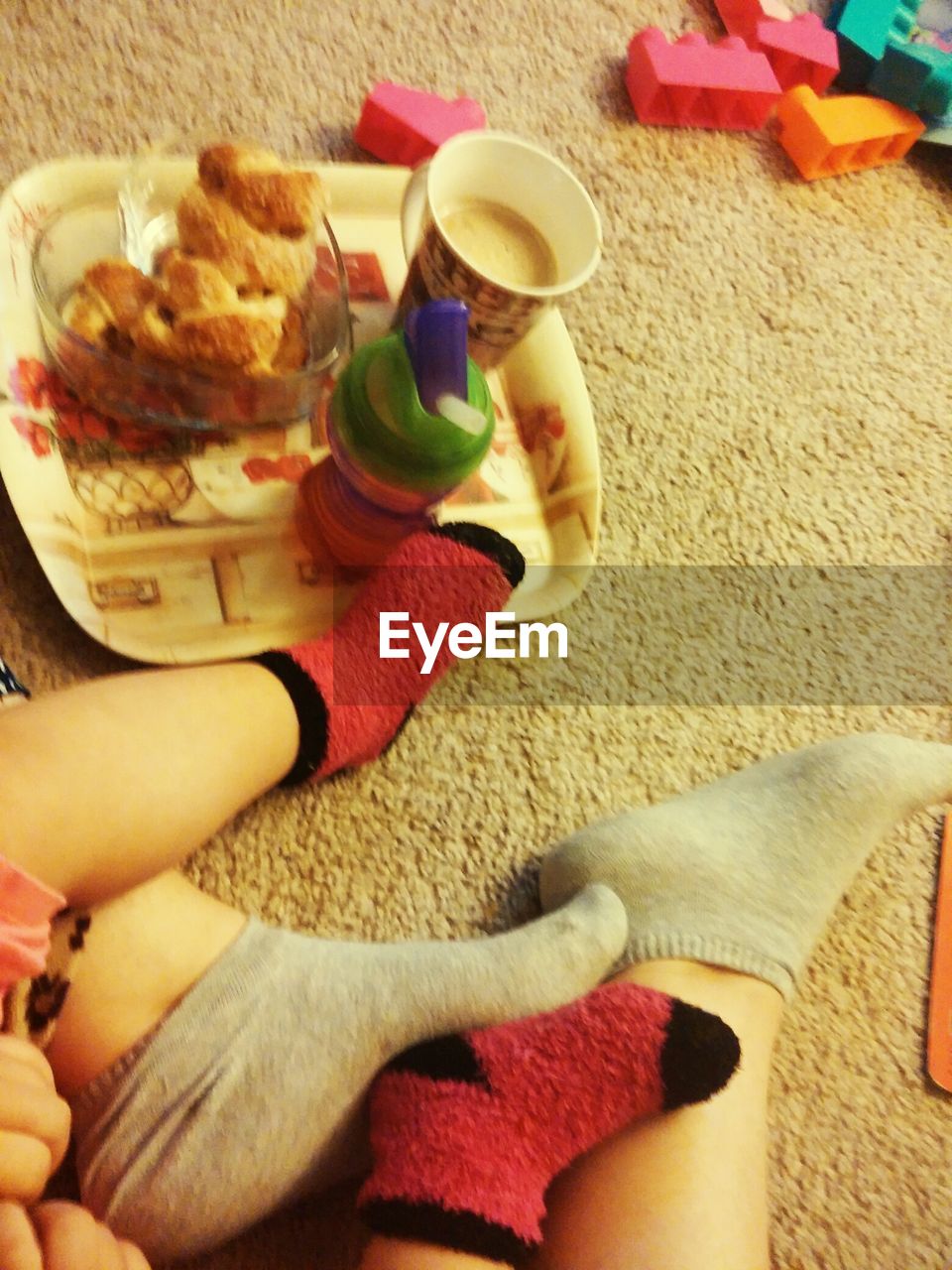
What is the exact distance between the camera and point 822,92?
864 millimetres

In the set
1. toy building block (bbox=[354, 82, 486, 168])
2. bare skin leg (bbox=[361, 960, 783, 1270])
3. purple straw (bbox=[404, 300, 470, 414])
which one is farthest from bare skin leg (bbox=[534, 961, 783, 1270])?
toy building block (bbox=[354, 82, 486, 168])

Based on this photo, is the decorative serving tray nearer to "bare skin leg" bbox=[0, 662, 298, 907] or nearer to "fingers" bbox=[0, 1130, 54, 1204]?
"bare skin leg" bbox=[0, 662, 298, 907]

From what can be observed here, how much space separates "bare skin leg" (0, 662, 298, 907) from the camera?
41cm

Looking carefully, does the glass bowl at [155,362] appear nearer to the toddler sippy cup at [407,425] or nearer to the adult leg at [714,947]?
the toddler sippy cup at [407,425]

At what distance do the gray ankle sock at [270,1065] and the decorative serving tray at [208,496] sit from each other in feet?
0.58

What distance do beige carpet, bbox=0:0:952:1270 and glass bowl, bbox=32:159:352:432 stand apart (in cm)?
10

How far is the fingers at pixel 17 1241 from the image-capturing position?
32cm

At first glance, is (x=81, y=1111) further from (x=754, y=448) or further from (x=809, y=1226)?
(x=754, y=448)

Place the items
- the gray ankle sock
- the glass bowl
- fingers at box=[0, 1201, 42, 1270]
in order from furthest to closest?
the glass bowl → the gray ankle sock → fingers at box=[0, 1201, 42, 1270]

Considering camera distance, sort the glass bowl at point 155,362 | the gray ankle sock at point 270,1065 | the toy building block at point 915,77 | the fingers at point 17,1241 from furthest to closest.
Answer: the toy building block at point 915,77
the glass bowl at point 155,362
the gray ankle sock at point 270,1065
the fingers at point 17,1241

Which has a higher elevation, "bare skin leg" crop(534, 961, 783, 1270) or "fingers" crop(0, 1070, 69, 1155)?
"fingers" crop(0, 1070, 69, 1155)

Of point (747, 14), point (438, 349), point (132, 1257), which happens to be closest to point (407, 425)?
point (438, 349)

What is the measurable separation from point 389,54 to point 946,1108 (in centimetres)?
84

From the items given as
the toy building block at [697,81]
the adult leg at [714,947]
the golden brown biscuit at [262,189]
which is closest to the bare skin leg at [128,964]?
the adult leg at [714,947]
